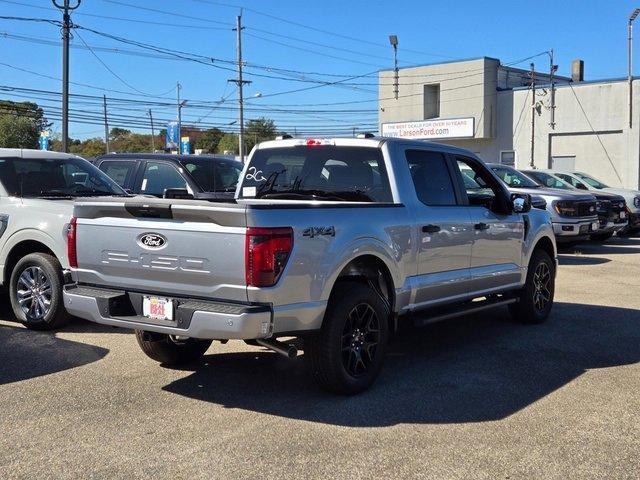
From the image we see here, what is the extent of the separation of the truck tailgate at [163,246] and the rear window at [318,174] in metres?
1.65

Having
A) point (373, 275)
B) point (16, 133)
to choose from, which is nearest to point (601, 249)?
point (373, 275)

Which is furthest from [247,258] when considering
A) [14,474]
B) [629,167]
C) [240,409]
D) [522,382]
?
[629,167]

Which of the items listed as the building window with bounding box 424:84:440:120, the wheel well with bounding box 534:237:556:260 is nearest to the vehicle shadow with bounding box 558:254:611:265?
the wheel well with bounding box 534:237:556:260

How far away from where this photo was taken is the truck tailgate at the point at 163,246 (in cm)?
455

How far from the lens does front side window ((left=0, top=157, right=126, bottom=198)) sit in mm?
7973

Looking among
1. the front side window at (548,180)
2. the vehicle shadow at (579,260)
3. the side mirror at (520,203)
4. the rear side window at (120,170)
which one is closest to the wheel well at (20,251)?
the rear side window at (120,170)

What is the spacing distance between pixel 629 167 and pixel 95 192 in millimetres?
29135

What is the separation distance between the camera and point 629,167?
3194 centimetres

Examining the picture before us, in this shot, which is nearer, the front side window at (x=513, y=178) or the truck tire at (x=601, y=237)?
the front side window at (x=513, y=178)

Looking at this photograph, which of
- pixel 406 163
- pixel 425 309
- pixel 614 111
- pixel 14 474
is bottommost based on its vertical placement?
pixel 14 474

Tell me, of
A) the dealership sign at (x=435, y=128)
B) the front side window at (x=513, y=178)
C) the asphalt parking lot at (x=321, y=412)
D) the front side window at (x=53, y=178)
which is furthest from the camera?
the dealership sign at (x=435, y=128)

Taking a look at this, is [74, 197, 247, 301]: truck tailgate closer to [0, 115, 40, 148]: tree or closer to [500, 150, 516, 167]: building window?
[500, 150, 516, 167]: building window

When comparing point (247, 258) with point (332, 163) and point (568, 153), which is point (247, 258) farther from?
point (568, 153)

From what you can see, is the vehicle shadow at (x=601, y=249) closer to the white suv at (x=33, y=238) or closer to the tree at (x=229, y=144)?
the white suv at (x=33, y=238)
